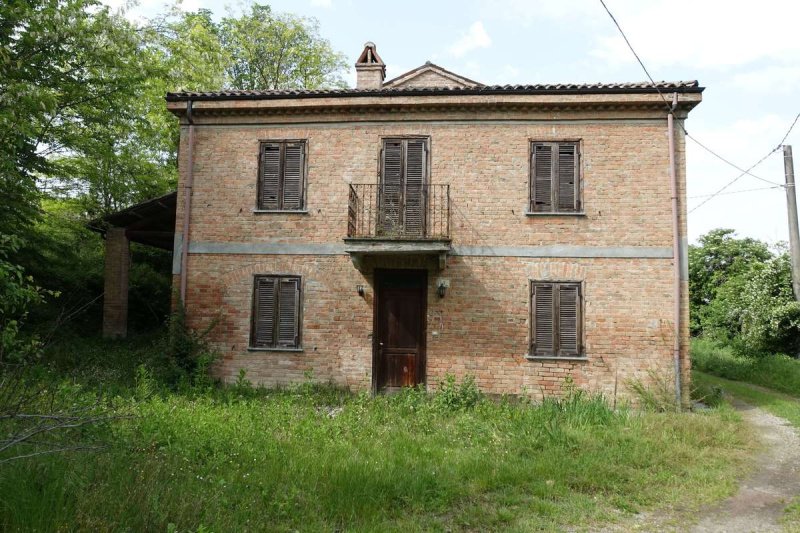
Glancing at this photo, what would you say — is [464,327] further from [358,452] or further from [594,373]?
[358,452]

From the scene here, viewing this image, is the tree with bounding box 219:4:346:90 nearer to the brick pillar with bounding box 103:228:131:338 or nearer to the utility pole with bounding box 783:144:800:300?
the brick pillar with bounding box 103:228:131:338

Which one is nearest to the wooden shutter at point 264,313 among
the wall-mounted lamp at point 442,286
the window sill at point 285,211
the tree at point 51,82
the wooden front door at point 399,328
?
the window sill at point 285,211

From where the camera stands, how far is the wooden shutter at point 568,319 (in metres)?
10.2

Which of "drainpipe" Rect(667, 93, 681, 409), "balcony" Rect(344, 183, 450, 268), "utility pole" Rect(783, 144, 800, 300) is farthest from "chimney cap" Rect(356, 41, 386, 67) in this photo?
"utility pole" Rect(783, 144, 800, 300)

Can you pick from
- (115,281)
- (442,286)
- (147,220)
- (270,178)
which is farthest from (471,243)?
(115,281)

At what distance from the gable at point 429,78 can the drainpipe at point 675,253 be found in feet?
21.2

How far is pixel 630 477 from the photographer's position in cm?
639

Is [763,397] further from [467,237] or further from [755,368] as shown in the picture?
[467,237]

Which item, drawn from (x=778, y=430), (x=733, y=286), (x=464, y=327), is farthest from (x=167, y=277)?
(x=733, y=286)

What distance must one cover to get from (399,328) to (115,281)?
806 centimetres

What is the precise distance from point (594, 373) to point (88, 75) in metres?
13.6

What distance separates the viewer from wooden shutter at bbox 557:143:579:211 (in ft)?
34.3

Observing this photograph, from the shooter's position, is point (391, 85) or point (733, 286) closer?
point (391, 85)

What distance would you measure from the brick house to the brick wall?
0.10 feet
